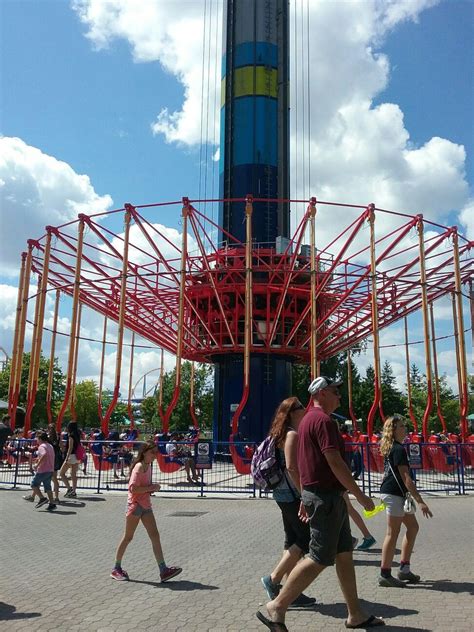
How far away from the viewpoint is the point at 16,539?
29.1 feet

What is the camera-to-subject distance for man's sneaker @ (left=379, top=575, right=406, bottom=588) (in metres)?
6.07

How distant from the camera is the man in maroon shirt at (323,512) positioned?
14.8ft

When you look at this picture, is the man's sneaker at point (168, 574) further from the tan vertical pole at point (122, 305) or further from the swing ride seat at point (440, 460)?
the tan vertical pole at point (122, 305)

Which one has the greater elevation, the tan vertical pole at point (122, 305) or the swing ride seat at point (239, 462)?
the tan vertical pole at point (122, 305)

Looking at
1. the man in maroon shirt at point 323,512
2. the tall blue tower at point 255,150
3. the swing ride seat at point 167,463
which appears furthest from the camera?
the tall blue tower at point 255,150

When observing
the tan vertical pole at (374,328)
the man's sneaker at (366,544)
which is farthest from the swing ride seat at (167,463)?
the man's sneaker at (366,544)

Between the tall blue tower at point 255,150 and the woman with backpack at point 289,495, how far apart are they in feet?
65.5

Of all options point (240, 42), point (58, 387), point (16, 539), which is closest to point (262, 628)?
point (16, 539)

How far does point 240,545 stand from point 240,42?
1184 inches

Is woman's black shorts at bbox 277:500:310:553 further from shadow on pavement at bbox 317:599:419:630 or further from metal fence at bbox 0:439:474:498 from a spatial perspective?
metal fence at bbox 0:439:474:498

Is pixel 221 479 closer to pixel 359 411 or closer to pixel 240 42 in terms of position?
pixel 240 42

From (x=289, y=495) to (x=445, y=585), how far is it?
218 centimetres

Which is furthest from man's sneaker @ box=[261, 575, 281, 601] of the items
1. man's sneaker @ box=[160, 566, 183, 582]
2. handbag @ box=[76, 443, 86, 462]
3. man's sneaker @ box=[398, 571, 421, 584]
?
handbag @ box=[76, 443, 86, 462]

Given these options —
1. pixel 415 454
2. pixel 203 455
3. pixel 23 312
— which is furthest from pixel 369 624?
pixel 23 312
